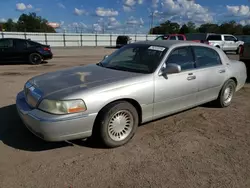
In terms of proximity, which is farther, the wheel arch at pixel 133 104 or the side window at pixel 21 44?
the side window at pixel 21 44

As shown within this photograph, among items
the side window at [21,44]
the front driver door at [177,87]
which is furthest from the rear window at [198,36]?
the front driver door at [177,87]

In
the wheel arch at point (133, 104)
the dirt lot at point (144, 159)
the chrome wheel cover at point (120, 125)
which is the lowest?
the dirt lot at point (144, 159)

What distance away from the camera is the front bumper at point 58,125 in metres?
2.97

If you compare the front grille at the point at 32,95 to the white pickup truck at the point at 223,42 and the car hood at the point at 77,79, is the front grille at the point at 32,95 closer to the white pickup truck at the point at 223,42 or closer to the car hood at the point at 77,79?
the car hood at the point at 77,79

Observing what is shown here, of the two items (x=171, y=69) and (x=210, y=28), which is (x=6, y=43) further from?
(x=210, y=28)

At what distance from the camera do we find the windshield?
395 centimetres

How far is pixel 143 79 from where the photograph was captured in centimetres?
363

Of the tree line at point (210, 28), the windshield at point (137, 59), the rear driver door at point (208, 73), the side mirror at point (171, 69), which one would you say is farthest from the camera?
the tree line at point (210, 28)

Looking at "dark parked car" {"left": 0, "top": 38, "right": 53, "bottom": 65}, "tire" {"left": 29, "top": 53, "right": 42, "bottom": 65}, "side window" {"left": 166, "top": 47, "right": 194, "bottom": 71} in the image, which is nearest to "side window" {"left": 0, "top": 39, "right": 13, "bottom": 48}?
"dark parked car" {"left": 0, "top": 38, "right": 53, "bottom": 65}

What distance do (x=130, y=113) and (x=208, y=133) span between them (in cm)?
150

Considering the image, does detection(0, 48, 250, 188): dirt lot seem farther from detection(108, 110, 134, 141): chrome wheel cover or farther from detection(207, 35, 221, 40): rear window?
detection(207, 35, 221, 40): rear window

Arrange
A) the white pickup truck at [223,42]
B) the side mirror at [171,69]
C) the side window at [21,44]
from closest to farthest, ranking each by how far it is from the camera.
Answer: the side mirror at [171,69], the side window at [21,44], the white pickup truck at [223,42]

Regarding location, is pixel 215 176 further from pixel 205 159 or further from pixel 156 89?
pixel 156 89

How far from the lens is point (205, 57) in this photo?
4785 mm
